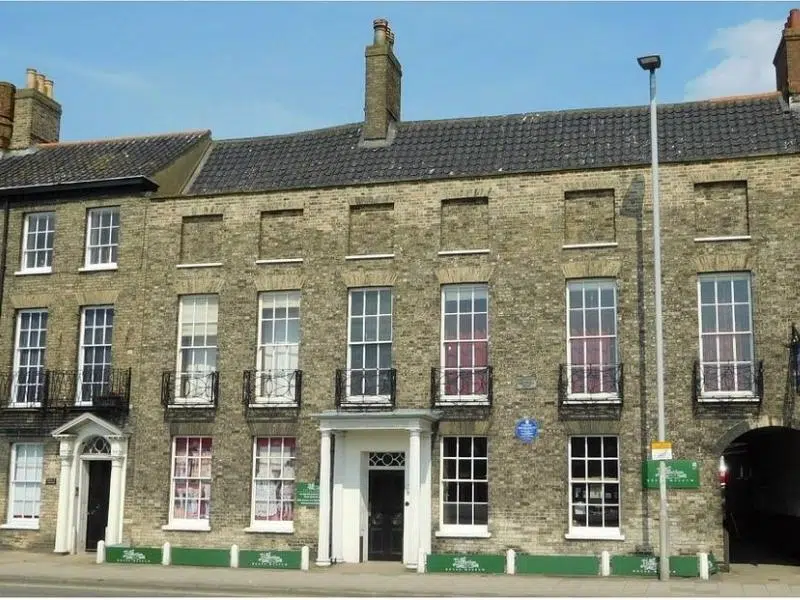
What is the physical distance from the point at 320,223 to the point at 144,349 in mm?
5546

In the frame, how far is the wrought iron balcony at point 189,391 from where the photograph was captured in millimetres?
24484

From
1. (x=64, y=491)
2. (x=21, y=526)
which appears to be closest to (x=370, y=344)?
(x=64, y=491)

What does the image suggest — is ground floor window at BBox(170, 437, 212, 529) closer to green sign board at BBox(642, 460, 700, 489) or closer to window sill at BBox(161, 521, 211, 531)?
window sill at BBox(161, 521, 211, 531)

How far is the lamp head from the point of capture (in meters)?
20.2

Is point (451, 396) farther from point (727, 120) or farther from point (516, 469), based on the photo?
point (727, 120)

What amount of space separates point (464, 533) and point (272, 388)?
584 cm

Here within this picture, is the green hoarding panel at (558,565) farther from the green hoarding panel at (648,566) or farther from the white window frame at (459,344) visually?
the white window frame at (459,344)

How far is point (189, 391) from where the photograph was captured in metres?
24.8

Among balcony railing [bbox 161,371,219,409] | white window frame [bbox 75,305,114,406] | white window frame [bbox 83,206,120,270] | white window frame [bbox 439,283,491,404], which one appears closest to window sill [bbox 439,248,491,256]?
white window frame [bbox 439,283,491,404]

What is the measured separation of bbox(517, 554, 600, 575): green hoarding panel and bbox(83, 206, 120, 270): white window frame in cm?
1306

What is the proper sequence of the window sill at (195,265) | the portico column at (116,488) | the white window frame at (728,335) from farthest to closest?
the window sill at (195,265)
the portico column at (116,488)
the white window frame at (728,335)

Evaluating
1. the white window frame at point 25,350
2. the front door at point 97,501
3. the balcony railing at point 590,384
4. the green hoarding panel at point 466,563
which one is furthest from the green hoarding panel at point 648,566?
the white window frame at point 25,350

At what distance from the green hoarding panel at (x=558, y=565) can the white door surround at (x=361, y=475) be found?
2.40 m

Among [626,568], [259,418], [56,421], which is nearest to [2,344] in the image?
[56,421]
